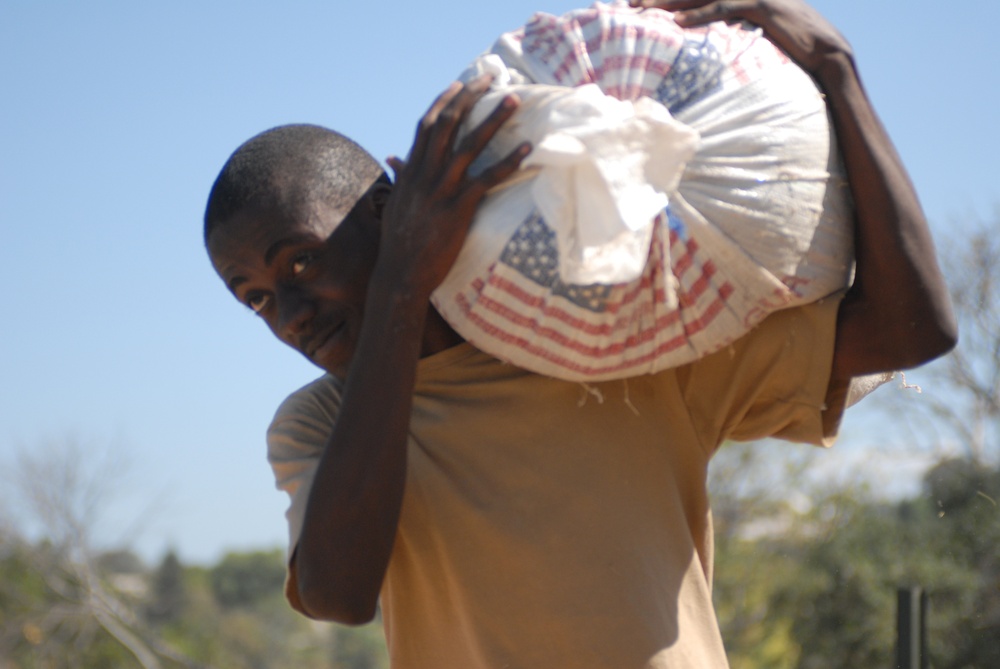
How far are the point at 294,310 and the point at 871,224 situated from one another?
0.82 metres

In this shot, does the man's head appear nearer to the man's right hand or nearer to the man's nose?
the man's nose

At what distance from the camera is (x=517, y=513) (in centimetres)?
161

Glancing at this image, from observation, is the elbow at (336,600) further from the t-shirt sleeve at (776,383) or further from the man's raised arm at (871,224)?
the man's raised arm at (871,224)

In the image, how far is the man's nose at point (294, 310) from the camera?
5.50 feet

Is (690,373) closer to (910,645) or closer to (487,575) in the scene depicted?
(487,575)

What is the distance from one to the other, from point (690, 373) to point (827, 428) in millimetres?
219

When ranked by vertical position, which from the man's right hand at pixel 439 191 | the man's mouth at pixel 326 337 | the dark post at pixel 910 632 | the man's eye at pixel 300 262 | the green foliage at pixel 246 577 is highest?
the man's right hand at pixel 439 191

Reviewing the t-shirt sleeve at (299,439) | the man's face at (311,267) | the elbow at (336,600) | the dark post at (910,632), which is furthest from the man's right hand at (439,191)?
the dark post at (910,632)

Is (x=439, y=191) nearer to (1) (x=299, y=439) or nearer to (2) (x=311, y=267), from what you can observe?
(2) (x=311, y=267)

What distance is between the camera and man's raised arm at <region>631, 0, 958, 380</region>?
155 cm

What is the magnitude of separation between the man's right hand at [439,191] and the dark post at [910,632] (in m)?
2.76

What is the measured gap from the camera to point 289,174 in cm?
173

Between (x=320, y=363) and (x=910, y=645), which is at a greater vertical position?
(x=320, y=363)

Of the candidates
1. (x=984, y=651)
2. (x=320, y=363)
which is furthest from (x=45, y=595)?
(x=320, y=363)
